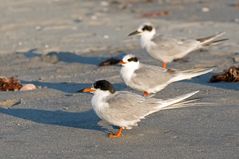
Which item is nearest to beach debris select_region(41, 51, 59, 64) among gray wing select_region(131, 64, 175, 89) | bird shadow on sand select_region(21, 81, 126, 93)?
bird shadow on sand select_region(21, 81, 126, 93)

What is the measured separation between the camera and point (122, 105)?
616 centimetres

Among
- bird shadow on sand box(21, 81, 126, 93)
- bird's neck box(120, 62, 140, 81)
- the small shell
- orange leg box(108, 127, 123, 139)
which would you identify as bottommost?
bird shadow on sand box(21, 81, 126, 93)

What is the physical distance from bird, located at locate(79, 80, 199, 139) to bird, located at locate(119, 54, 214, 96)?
1351 millimetres

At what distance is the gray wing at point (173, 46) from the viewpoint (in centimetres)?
941

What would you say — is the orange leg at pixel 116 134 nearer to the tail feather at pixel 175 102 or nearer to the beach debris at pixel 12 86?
the tail feather at pixel 175 102

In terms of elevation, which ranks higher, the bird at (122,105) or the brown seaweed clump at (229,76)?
the bird at (122,105)

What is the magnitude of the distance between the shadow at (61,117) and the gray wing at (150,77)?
0.88 meters

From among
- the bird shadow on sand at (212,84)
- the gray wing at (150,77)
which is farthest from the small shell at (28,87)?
the bird shadow on sand at (212,84)

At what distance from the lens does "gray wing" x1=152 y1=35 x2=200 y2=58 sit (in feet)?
30.9

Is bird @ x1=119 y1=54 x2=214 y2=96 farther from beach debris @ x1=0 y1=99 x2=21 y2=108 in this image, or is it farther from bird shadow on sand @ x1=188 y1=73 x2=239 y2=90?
beach debris @ x1=0 y1=99 x2=21 y2=108

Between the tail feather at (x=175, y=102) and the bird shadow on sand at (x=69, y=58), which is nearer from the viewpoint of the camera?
the tail feather at (x=175, y=102)

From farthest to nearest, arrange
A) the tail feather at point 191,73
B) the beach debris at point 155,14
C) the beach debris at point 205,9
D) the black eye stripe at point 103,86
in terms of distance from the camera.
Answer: the beach debris at point 205,9 < the beach debris at point 155,14 < the tail feather at point 191,73 < the black eye stripe at point 103,86

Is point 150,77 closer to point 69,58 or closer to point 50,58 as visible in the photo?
point 50,58

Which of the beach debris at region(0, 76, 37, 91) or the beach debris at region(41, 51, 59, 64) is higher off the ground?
the beach debris at region(0, 76, 37, 91)
